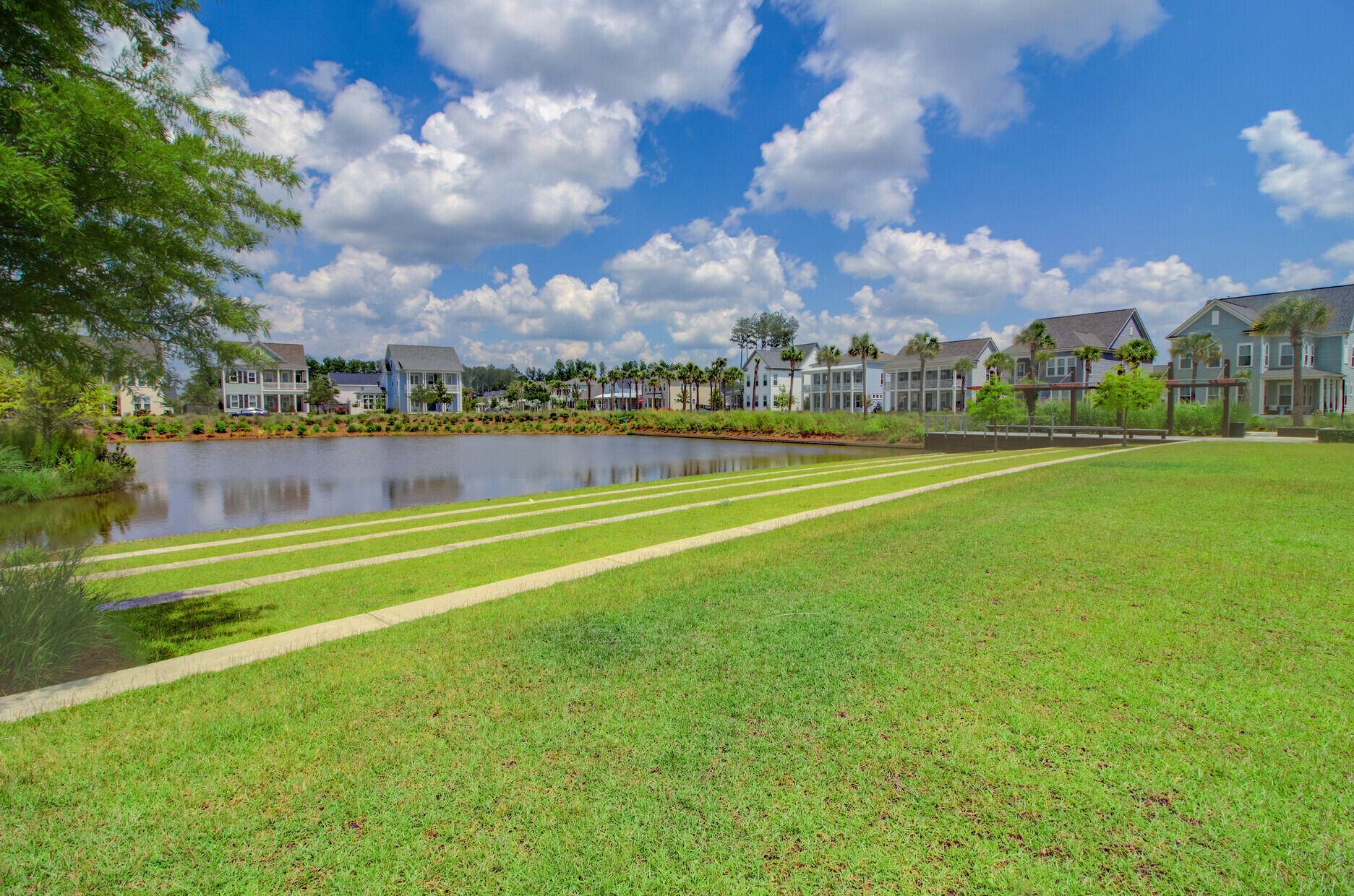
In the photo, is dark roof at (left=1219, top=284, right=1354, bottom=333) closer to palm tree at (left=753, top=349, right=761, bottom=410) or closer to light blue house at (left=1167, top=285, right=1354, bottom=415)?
light blue house at (left=1167, top=285, right=1354, bottom=415)

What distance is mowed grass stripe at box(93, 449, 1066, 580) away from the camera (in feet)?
32.4

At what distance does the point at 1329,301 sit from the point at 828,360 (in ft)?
128

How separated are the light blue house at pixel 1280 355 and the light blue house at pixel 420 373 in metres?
79.9

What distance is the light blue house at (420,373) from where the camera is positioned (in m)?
88.8

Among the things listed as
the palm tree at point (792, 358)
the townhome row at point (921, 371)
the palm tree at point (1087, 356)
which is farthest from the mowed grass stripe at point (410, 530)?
the palm tree at point (792, 358)

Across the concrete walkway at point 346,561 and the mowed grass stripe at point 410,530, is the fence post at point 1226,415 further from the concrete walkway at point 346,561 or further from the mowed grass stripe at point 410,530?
the concrete walkway at point 346,561

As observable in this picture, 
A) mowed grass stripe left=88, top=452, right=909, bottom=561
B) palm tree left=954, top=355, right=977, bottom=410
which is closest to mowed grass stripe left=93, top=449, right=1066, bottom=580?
mowed grass stripe left=88, top=452, right=909, bottom=561

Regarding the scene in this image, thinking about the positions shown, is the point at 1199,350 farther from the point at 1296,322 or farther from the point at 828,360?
the point at 828,360

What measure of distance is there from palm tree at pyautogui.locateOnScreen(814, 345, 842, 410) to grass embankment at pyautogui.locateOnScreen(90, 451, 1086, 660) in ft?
187

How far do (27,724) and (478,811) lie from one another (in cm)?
309

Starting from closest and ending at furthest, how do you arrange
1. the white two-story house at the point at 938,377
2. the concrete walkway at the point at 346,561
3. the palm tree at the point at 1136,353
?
the concrete walkway at the point at 346,561, the palm tree at the point at 1136,353, the white two-story house at the point at 938,377

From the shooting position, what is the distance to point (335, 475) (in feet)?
94.4

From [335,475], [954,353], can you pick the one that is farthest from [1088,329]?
[335,475]

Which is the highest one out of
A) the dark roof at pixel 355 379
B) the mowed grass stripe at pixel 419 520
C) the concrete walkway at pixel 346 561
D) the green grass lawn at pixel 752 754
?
the dark roof at pixel 355 379
